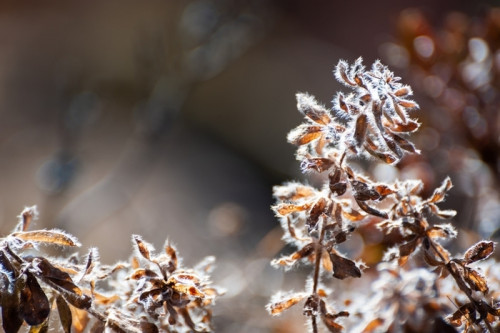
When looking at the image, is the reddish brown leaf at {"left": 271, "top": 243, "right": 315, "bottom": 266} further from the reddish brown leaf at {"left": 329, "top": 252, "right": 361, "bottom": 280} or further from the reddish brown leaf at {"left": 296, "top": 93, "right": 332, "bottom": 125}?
the reddish brown leaf at {"left": 296, "top": 93, "right": 332, "bottom": 125}

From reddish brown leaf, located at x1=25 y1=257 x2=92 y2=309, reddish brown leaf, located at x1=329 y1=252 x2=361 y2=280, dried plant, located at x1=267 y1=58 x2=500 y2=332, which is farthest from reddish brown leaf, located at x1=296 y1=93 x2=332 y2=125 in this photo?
reddish brown leaf, located at x1=25 y1=257 x2=92 y2=309

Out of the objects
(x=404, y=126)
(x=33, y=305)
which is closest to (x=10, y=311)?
(x=33, y=305)

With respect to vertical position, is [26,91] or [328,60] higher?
[328,60]

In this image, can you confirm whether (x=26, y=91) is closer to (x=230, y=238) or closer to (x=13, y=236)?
(x=230, y=238)

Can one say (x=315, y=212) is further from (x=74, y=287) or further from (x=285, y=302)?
(x=74, y=287)

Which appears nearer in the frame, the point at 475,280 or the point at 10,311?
the point at 10,311

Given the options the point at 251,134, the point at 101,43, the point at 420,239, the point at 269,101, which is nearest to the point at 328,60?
the point at 269,101

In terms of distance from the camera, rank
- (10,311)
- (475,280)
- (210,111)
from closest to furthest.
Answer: (10,311)
(475,280)
(210,111)
